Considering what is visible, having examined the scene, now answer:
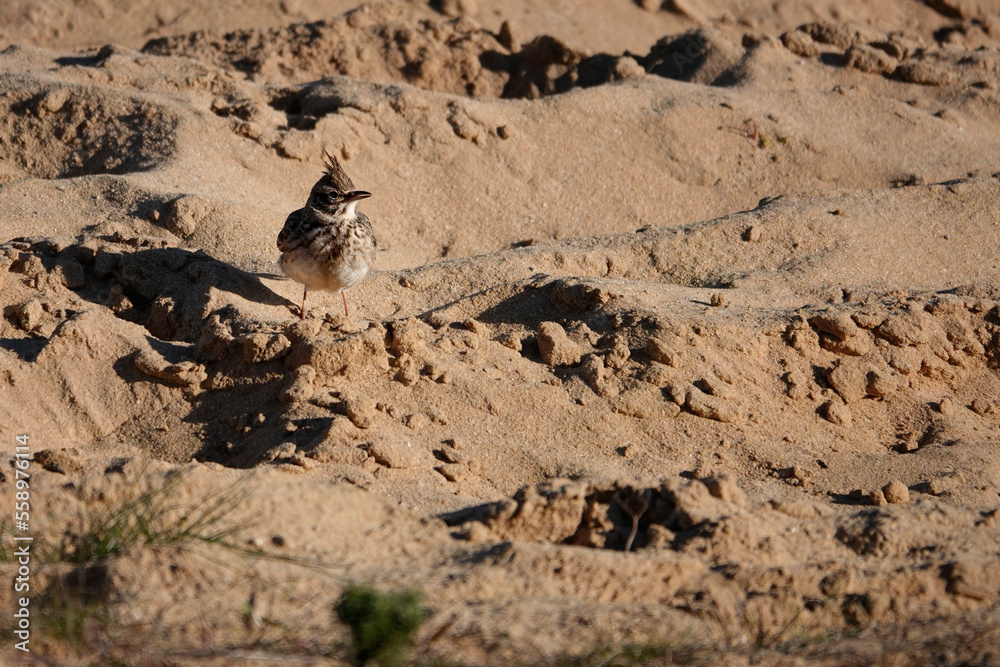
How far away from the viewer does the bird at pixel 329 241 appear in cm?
552

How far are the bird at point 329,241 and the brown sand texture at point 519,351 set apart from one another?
276 mm

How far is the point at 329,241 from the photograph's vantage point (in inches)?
217

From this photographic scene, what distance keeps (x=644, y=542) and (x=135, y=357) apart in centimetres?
273

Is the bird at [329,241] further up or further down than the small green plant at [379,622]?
further down

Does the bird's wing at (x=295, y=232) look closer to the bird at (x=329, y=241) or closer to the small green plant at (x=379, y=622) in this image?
the bird at (x=329, y=241)

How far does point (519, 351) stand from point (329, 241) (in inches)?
48.0

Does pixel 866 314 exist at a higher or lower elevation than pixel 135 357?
higher

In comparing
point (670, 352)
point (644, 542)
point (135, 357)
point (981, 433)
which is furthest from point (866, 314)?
point (135, 357)

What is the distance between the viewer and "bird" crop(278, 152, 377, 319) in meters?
5.52

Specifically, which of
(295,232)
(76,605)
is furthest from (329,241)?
(76,605)

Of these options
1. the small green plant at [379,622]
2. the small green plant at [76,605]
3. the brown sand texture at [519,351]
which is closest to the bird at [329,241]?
the brown sand texture at [519,351]

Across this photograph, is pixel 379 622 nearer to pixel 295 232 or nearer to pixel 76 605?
pixel 76 605

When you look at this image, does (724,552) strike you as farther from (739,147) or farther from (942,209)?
(739,147)

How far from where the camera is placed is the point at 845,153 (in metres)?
8.29
